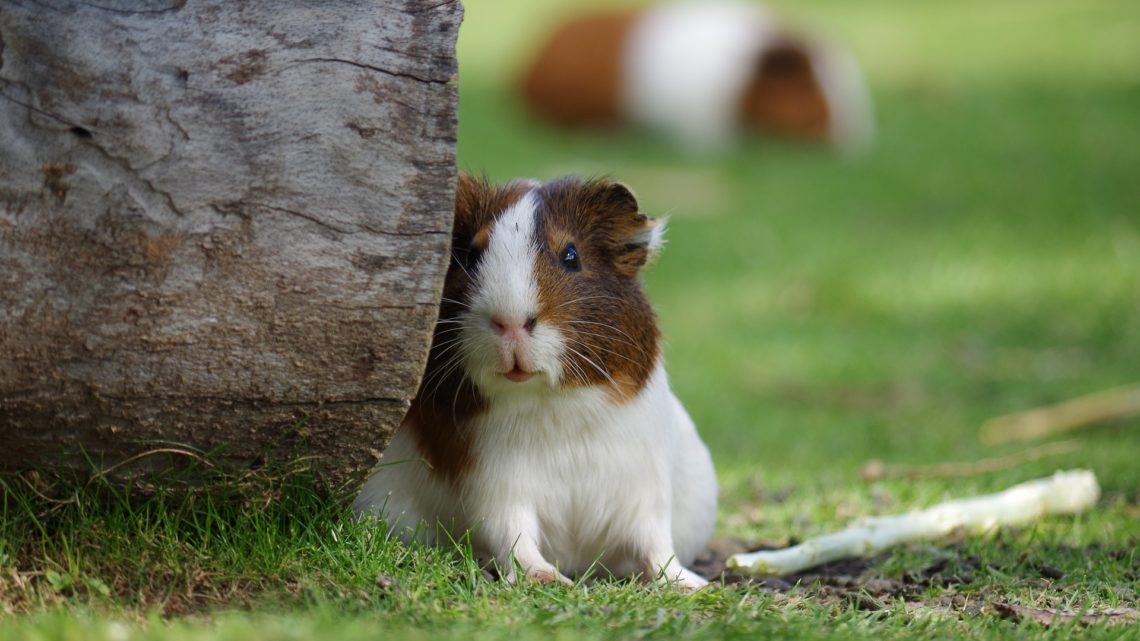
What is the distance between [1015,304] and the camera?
9367 mm

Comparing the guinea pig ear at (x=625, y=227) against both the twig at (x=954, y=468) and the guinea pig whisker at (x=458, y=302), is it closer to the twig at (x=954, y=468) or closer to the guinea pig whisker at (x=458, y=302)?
the guinea pig whisker at (x=458, y=302)

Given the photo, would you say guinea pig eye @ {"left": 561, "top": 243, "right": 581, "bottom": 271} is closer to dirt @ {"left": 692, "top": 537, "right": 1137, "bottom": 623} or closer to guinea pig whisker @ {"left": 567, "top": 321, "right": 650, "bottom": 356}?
guinea pig whisker @ {"left": 567, "top": 321, "right": 650, "bottom": 356}

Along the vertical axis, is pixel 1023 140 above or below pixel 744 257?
above

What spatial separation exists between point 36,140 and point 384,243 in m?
0.91

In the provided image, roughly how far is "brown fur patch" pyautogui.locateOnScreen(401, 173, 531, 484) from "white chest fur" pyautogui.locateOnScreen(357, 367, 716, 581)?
43 mm

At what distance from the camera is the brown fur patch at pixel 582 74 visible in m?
14.8

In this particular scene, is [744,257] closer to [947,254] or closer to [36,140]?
[947,254]

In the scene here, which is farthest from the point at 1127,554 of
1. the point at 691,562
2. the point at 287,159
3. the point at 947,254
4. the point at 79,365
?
the point at 947,254

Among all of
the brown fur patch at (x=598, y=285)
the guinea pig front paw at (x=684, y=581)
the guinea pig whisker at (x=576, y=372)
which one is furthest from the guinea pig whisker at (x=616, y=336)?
the guinea pig front paw at (x=684, y=581)

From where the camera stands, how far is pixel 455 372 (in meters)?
4.02

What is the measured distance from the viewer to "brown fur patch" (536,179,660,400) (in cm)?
396

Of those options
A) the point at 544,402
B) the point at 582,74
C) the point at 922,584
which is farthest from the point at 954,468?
the point at 582,74

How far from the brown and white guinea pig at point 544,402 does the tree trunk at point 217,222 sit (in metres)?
0.25

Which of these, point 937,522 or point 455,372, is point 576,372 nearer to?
point 455,372
